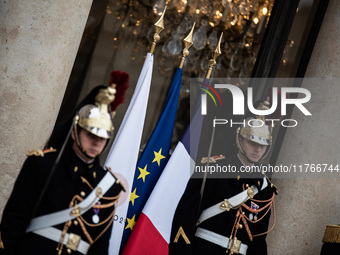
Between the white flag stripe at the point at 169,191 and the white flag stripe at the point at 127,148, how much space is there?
231 mm

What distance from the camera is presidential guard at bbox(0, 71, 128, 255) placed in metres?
3.06

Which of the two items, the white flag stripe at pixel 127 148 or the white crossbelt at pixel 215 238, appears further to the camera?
the white flag stripe at pixel 127 148

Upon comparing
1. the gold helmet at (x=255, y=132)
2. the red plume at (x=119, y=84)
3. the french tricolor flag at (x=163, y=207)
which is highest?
the red plume at (x=119, y=84)

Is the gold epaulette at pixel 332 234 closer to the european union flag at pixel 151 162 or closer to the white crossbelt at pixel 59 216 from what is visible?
the european union flag at pixel 151 162

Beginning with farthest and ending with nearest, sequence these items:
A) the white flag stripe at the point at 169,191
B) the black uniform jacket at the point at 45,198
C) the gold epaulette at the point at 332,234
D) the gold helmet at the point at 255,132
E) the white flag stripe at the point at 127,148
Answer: the gold epaulette at the point at 332,234
the white flag stripe at the point at 169,191
the white flag stripe at the point at 127,148
the gold helmet at the point at 255,132
the black uniform jacket at the point at 45,198

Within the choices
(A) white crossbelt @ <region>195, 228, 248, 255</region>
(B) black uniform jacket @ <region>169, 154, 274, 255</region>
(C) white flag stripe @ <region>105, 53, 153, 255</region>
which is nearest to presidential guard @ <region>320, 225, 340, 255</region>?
(B) black uniform jacket @ <region>169, 154, 274, 255</region>

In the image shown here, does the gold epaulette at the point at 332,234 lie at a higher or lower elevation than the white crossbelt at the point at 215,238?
higher

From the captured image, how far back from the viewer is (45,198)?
10.2 feet

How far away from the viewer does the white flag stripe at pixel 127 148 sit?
422 cm

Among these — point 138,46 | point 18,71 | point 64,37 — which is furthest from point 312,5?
point 18,71

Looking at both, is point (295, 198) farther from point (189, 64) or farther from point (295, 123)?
point (189, 64)

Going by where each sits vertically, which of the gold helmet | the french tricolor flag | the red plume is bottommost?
the french tricolor flag

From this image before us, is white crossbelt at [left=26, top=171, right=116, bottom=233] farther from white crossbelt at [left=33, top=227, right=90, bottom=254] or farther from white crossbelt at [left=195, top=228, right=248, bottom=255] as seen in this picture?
white crossbelt at [left=195, top=228, right=248, bottom=255]

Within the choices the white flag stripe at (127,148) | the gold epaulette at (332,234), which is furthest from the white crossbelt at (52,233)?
the gold epaulette at (332,234)
